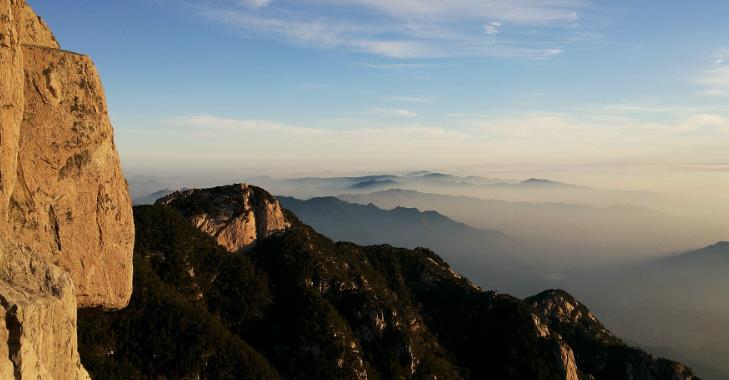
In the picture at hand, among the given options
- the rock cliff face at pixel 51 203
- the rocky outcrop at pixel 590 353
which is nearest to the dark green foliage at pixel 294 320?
the rocky outcrop at pixel 590 353

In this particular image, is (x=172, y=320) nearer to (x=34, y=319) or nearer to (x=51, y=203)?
(x=51, y=203)

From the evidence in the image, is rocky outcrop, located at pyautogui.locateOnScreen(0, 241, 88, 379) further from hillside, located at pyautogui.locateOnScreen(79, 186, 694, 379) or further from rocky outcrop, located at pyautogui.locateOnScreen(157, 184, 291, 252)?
rocky outcrop, located at pyautogui.locateOnScreen(157, 184, 291, 252)

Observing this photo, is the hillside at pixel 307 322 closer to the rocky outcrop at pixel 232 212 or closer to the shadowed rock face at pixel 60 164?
the rocky outcrop at pixel 232 212

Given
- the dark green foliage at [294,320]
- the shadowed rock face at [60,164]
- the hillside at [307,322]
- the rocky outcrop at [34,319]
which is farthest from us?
the hillside at [307,322]

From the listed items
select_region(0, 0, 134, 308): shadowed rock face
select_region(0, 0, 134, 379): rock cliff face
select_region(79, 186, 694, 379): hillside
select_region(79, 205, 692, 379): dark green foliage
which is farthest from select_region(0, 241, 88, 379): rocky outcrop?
select_region(79, 186, 694, 379): hillside

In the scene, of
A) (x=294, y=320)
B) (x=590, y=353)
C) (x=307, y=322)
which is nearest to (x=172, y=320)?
(x=294, y=320)

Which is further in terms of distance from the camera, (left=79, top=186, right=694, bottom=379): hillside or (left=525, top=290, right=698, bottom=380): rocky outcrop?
(left=525, top=290, right=698, bottom=380): rocky outcrop

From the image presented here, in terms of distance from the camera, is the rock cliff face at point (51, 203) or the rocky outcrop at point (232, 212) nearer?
the rock cliff face at point (51, 203)
